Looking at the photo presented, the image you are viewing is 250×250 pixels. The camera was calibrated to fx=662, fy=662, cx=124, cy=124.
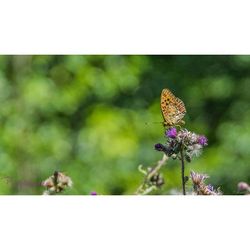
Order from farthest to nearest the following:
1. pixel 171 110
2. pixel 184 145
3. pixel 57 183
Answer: pixel 171 110 < pixel 57 183 < pixel 184 145

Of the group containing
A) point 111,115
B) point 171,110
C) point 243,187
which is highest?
point 111,115

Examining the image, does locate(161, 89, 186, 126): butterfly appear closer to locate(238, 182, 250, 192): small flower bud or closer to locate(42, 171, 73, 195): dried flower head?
locate(238, 182, 250, 192): small flower bud

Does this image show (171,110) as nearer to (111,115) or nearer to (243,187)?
(243,187)

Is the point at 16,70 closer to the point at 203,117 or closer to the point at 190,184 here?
the point at 203,117

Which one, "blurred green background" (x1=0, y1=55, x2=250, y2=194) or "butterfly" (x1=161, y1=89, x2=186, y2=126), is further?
"blurred green background" (x1=0, y1=55, x2=250, y2=194)

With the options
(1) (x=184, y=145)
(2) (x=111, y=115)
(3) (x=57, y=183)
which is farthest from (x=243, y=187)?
(2) (x=111, y=115)

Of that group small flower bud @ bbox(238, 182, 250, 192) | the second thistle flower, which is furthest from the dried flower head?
small flower bud @ bbox(238, 182, 250, 192)

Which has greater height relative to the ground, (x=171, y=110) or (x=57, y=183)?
(x=171, y=110)
